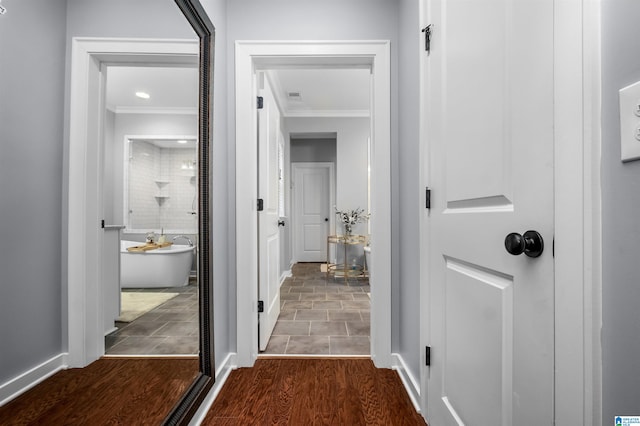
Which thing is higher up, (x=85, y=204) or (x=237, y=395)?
(x=85, y=204)

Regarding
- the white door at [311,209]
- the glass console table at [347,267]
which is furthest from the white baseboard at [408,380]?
the white door at [311,209]

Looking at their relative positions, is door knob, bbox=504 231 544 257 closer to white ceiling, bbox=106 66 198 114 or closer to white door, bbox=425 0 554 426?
white door, bbox=425 0 554 426

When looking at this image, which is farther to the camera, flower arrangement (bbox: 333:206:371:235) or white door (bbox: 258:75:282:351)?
flower arrangement (bbox: 333:206:371:235)

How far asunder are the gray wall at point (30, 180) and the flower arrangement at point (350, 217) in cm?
445

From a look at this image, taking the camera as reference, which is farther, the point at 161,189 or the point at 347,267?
the point at 347,267

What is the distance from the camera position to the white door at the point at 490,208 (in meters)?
0.73

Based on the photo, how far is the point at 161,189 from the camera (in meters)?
1.05

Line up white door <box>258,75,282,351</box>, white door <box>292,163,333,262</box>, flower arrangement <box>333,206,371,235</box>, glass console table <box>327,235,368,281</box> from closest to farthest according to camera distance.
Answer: white door <box>258,75,282,351</box> < glass console table <box>327,235,368,281</box> < flower arrangement <box>333,206,371,235</box> < white door <box>292,163,333,262</box>

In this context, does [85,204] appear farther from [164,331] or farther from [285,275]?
[285,275]

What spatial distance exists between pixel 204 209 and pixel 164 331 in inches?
22.6

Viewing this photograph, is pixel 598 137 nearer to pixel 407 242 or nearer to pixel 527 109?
pixel 527 109

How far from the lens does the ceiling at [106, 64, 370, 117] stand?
0.87 m

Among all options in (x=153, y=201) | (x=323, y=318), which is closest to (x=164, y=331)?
(x=153, y=201)

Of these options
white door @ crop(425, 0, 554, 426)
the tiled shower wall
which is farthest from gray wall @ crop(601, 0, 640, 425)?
the tiled shower wall
